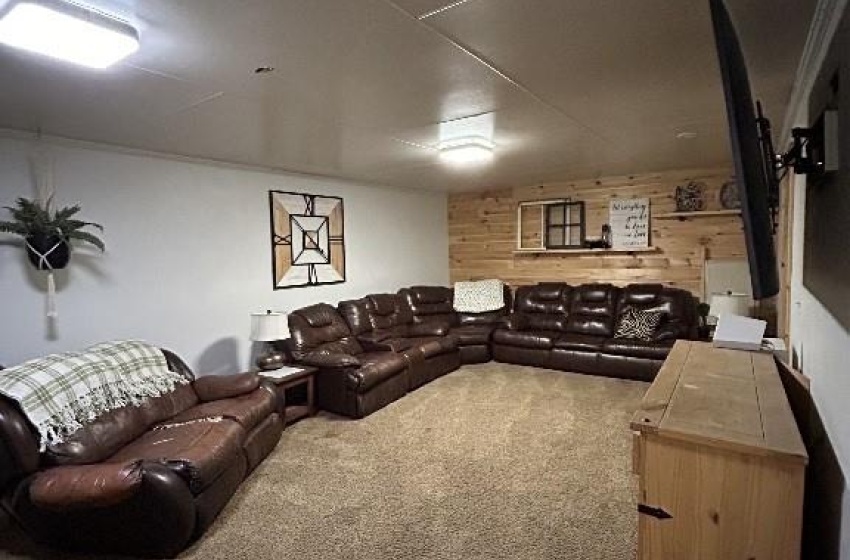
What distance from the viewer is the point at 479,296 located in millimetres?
6344

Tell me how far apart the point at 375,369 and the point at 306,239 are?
175 centimetres

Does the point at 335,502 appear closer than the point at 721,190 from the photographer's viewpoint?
Yes

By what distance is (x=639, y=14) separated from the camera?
1.63 metres

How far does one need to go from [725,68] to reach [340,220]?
4624 millimetres

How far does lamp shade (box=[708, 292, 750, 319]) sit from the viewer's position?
4.42 m

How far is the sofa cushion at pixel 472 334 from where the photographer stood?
567cm

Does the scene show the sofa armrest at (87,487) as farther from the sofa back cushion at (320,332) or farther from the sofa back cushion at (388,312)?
the sofa back cushion at (388,312)

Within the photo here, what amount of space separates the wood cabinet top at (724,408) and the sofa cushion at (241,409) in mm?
2368

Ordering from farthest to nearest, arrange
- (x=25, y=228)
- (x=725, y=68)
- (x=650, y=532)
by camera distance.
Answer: (x=25, y=228) → (x=650, y=532) → (x=725, y=68)

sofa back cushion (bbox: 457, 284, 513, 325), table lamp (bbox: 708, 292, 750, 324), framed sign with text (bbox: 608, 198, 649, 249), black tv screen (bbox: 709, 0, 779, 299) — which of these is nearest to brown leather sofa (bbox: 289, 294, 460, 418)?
sofa back cushion (bbox: 457, 284, 513, 325)

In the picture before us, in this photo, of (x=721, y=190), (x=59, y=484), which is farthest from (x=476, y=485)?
(x=721, y=190)

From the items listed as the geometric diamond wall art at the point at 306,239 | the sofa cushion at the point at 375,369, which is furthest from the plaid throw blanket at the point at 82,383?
the geometric diamond wall art at the point at 306,239

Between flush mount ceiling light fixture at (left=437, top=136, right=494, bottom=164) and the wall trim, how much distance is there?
74.2 inches

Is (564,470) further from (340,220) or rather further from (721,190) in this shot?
(721,190)
